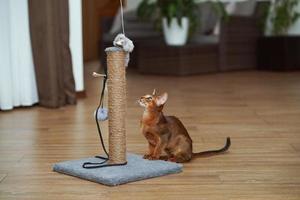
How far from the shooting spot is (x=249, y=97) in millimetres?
4359

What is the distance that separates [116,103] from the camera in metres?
2.20

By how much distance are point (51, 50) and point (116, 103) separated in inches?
65.7

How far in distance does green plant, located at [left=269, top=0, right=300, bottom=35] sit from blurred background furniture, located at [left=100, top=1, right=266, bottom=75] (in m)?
0.21

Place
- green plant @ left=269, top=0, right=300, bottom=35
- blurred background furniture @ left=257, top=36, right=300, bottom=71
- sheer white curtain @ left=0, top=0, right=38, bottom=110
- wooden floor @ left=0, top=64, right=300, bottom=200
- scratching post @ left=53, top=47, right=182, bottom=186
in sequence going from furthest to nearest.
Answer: green plant @ left=269, top=0, right=300, bottom=35 < blurred background furniture @ left=257, top=36, right=300, bottom=71 < sheer white curtain @ left=0, top=0, right=38, bottom=110 < scratching post @ left=53, top=47, right=182, bottom=186 < wooden floor @ left=0, top=64, right=300, bottom=200

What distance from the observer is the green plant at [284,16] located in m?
6.68

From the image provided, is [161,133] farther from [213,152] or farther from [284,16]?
[284,16]

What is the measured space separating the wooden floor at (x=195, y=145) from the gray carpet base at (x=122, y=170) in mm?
28

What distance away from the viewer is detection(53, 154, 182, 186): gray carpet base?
2062 millimetres

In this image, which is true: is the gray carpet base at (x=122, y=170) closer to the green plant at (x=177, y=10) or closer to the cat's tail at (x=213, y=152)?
the cat's tail at (x=213, y=152)

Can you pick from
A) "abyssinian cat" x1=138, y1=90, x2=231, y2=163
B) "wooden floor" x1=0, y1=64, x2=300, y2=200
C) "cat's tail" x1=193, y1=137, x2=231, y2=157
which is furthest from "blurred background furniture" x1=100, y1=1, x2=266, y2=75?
"abyssinian cat" x1=138, y1=90, x2=231, y2=163

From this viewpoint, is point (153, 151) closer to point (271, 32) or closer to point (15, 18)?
point (15, 18)

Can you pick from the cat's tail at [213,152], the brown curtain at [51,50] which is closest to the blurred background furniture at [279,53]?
the brown curtain at [51,50]

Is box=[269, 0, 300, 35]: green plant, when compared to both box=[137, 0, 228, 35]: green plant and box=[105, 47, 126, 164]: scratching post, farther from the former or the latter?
box=[105, 47, 126, 164]: scratching post

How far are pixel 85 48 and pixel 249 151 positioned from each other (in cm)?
569
